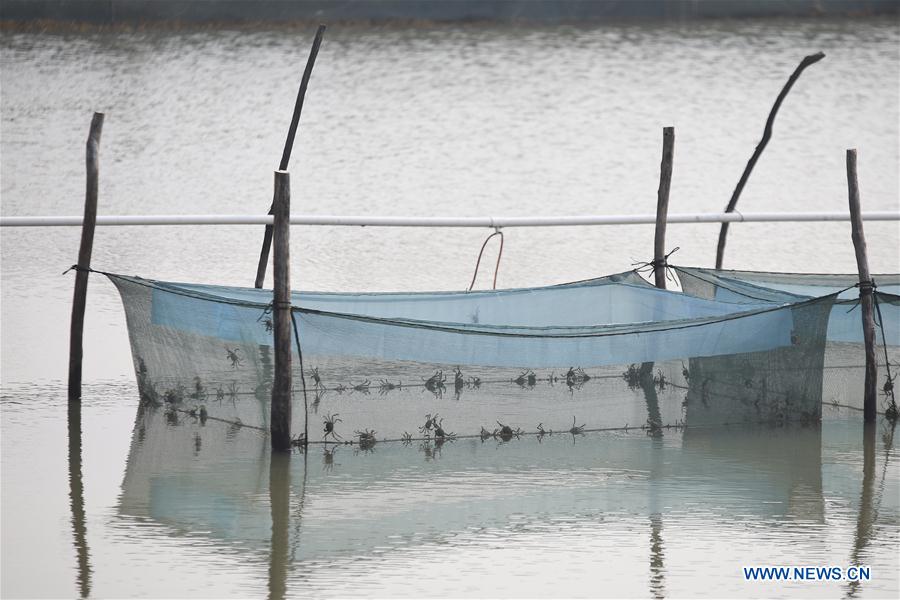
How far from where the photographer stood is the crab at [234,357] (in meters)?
5.94

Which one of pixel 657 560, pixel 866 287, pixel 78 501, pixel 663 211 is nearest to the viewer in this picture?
pixel 657 560

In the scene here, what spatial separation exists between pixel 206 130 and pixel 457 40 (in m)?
5.73

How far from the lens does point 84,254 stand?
6.55 metres

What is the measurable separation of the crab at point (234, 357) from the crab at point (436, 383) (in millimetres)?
833

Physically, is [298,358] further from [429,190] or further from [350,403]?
[429,190]

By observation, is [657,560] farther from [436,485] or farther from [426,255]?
[426,255]

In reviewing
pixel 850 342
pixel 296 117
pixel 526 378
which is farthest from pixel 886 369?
pixel 296 117

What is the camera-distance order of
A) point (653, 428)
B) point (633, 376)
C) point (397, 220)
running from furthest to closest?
point (397, 220) → point (653, 428) → point (633, 376)

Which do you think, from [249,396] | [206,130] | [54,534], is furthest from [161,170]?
[54,534]

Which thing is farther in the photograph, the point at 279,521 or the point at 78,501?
the point at 78,501

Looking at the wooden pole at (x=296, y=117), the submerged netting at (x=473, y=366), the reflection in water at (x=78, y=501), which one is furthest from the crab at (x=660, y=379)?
the reflection in water at (x=78, y=501)

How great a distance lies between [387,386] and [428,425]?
29cm

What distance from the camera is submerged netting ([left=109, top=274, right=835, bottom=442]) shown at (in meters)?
5.82

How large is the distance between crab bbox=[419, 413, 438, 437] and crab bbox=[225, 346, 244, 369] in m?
0.85
